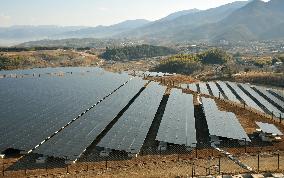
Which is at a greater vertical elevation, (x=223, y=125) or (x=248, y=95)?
(x=223, y=125)

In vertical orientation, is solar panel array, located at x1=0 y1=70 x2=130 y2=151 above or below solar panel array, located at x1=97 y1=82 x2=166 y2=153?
above

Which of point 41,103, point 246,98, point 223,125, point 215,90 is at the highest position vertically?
point 41,103

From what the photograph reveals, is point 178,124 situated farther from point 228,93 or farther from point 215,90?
point 215,90

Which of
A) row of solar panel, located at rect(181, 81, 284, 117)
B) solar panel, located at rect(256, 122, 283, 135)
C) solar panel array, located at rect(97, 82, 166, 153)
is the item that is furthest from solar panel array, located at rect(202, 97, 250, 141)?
row of solar panel, located at rect(181, 81, 284, 117)

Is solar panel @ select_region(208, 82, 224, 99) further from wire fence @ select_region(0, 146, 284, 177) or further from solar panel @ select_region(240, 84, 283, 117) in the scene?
wire fence @ select_region(0, 146, 284, 177)

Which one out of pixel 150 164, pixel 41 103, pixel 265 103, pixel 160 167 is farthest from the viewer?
pixel 265 103

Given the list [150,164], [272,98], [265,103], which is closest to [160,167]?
[150,164]
